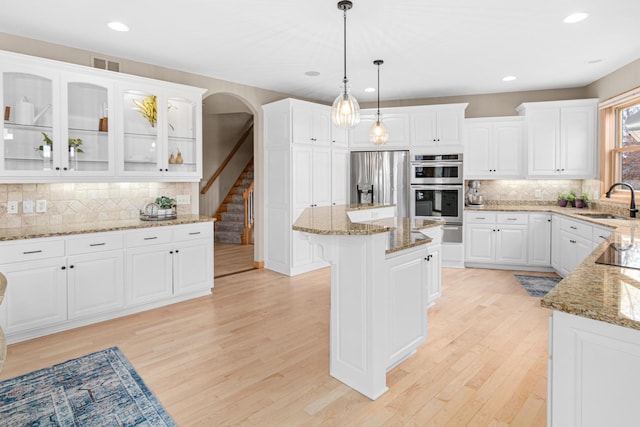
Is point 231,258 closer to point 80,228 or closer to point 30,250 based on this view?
point 80,228

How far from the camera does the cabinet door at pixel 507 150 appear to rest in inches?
225

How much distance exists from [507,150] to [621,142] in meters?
1.37

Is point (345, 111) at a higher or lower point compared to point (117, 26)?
lower

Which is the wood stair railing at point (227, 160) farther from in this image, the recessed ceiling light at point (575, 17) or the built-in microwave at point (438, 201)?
the recessed ceiling light at point (575, 17)

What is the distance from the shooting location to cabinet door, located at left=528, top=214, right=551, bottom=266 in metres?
5.37

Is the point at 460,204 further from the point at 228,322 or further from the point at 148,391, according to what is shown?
the point at 148,391

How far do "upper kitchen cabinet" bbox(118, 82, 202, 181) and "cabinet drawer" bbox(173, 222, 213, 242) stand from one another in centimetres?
62

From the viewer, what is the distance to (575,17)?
3.22m

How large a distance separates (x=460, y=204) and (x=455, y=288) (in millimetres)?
1566

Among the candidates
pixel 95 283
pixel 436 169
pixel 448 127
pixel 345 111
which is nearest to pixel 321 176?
pixel 436 169

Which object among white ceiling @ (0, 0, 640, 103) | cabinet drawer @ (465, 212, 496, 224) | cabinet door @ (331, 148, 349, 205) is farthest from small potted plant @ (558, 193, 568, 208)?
cabinet door @ (331, 148, 349, 205)

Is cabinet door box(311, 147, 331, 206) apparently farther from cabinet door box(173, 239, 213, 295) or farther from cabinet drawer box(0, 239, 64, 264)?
cabinet drawer box(0, 239, 64, 264)

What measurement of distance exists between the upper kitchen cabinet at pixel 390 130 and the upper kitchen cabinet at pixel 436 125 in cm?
13

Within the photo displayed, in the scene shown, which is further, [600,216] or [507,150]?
[507,150]
